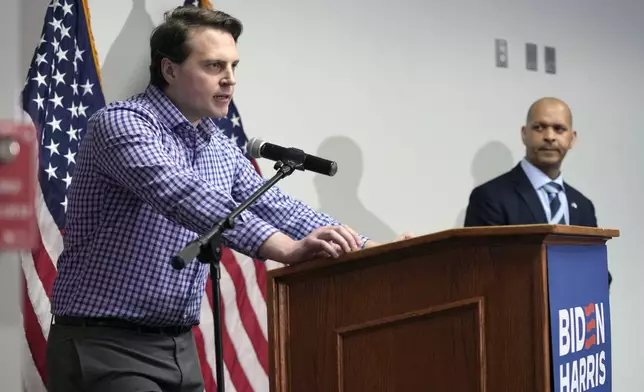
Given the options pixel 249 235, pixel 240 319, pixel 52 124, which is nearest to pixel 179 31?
pixel 249 235

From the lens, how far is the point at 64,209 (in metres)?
3.33

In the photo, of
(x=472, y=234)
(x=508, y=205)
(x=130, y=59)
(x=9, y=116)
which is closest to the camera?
(x=9, y=116)

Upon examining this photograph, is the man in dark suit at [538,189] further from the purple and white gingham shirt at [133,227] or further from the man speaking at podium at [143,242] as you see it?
the purple and white gingham shirt at [133,227]

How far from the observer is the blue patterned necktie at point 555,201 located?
13.9 feet

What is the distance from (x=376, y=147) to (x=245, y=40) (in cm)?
90

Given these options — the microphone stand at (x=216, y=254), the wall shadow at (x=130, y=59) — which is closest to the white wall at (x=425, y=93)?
the wall shadow at (x=130, y=59)

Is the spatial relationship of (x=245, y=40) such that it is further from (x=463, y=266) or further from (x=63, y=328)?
(x=463, y=266)

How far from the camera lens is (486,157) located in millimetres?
5031

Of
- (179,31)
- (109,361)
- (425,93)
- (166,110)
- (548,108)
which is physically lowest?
(109,361)

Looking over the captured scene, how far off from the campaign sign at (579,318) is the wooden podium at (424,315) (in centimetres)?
3

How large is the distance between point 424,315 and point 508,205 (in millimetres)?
2255

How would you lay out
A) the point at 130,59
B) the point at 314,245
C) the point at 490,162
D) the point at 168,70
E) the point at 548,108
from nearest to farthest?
the point at 314,245 → the point at 168,70 → the point at 130,59 → the point at 548,108 → the point at 490,162

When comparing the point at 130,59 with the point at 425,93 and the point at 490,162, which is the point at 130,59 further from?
the point at 490,162

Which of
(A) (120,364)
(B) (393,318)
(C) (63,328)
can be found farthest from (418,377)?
(C) (63,328)
